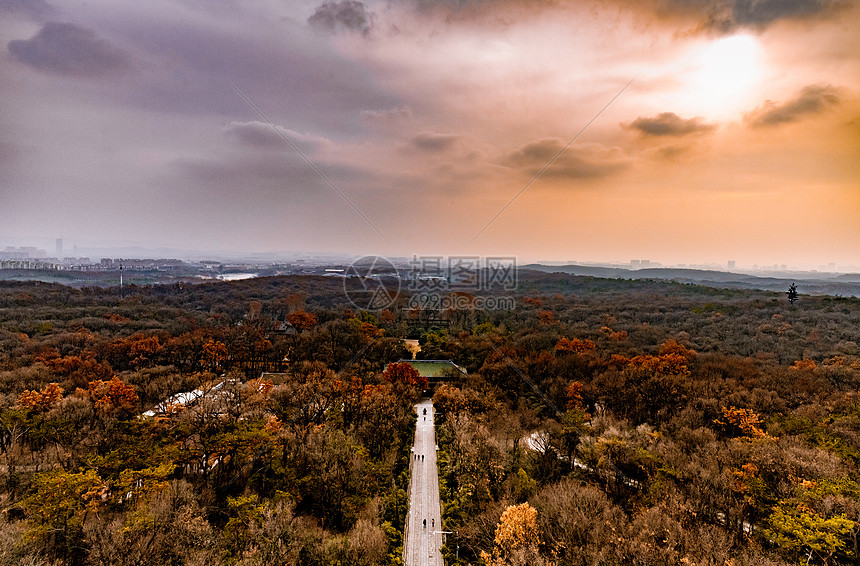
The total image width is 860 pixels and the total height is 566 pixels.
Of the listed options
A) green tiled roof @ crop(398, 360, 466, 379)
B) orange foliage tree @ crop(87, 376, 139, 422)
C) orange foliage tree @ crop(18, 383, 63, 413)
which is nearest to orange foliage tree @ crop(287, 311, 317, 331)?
green tiled roof @ crop(398, 360, 466, 379)

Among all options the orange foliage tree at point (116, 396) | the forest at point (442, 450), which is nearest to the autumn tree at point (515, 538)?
the forest at point (442, 450)

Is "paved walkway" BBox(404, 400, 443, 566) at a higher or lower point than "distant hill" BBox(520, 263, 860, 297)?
lower

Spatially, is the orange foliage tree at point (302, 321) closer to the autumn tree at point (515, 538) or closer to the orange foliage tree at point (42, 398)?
the orange foliage tree at point (42, 398)

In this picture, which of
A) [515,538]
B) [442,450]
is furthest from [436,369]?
[515,538]

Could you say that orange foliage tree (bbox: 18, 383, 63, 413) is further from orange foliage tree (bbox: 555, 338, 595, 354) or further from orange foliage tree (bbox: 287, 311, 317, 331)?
orange foliage tree (bbox: 555, 338, 595, 354)

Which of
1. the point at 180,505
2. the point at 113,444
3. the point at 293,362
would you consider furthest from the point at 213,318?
the point at 180,505

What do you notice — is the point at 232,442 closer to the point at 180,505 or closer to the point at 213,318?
the point at 180,505

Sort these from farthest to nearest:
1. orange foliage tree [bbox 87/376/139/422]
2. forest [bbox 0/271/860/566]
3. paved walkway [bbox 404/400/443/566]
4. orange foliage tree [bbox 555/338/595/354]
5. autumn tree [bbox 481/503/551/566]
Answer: orange foliage tree [bbox 555/338/595/354], orange foliage tree [bbox 87/376/139/422], paved walkway [bbox 404/400/443/566], forest [bbox 0/271/860/566], autumn tree [bbox 481/503/551/566]
